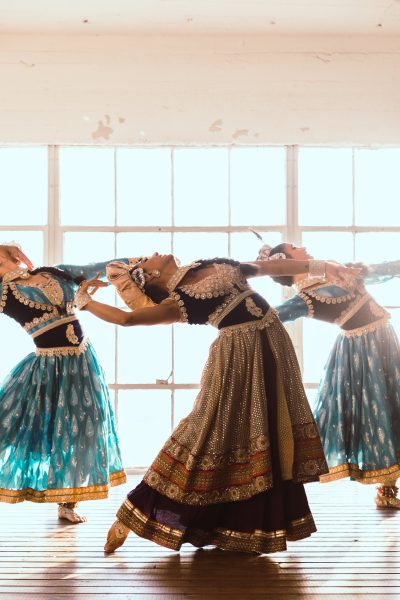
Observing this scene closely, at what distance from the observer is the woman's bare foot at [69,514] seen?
4086 millimetres

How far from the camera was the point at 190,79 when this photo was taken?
5.28 meters

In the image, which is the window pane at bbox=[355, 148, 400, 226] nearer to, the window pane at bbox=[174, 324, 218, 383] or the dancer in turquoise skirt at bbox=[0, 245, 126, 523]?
the window pane at bbox=[174, 324, 218, 383]

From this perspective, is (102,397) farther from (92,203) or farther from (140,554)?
(92,203)

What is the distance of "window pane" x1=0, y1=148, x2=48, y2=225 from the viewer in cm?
539

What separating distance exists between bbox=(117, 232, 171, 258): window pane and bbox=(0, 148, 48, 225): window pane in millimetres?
538

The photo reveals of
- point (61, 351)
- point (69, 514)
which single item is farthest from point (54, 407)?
point (69, 514)

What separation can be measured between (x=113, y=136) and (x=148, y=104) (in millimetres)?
310

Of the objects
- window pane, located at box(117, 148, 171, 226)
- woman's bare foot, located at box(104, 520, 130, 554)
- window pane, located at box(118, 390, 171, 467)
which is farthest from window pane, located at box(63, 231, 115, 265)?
woman's bare foot, located at box(104, 520, 130, 554)

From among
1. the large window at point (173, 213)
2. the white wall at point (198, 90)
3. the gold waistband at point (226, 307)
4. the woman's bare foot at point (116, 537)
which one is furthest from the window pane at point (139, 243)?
the woman's bare foot at point (116, 537)

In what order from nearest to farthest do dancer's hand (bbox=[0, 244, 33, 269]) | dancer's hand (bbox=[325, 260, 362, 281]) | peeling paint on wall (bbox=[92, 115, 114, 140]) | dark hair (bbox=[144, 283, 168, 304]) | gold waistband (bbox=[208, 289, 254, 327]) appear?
gold waistband (bbox=[208, 289, 254, 327]) → dark hair (bbox=[144, 283, 168, 304]) → dancer's hand (bbox=[325, 260, 362, 281]) → dancer's hand (bbox=[0, 244, 33, 269]) → peeling paint on wall (bbox=[92, 115, 114, 140])

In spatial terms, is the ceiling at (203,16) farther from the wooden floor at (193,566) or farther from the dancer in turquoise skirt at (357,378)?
the wooden floor at (193,566)

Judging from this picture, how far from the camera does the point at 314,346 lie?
548 centimetres

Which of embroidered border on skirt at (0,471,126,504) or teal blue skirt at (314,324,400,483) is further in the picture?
teal blue skirt at (314,324,400,483)

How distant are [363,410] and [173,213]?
1.95 m
